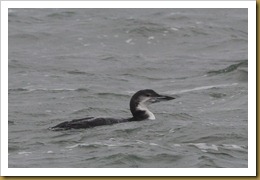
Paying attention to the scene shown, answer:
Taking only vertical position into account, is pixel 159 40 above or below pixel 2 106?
above

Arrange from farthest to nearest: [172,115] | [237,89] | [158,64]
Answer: [158,64], [237,89], [172,115]

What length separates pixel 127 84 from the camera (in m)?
21.4

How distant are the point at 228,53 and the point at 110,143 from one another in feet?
37.8

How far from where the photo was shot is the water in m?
13.5

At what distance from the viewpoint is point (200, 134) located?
48.9 ft

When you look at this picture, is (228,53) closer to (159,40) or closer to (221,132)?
(159,40)

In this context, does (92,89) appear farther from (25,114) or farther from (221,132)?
(221,132)

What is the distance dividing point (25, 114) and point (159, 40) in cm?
923

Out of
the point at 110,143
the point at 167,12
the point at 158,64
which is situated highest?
the point at 167,12

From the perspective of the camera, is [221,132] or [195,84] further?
[195,84]

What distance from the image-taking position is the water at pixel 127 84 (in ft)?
44.4

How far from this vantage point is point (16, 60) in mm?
24094

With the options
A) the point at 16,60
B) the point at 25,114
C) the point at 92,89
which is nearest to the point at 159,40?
the point at 16,60

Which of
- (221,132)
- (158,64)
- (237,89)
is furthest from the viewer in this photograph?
(158,64)
